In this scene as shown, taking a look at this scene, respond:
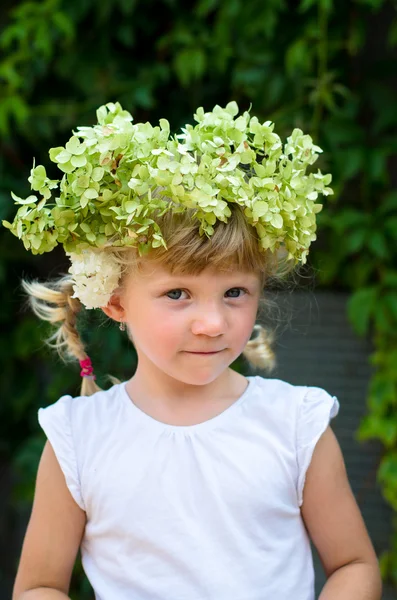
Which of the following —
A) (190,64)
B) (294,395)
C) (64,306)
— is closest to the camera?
(294,395)

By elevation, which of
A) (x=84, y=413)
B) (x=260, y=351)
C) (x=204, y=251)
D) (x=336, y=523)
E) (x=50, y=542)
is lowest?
(x=50, y=542)

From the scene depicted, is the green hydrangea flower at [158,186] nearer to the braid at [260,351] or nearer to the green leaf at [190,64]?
the braid at [260,351]

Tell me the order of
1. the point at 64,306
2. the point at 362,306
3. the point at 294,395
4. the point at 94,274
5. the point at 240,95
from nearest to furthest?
the point at 94,274, the point at 294,395, the point at 64,306, the point at 362,306, the point at 240,95

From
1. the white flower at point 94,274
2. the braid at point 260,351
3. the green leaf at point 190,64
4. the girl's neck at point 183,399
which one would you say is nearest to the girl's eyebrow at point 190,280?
the white flower at point 94,274

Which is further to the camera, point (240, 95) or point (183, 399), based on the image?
point (240, 95)

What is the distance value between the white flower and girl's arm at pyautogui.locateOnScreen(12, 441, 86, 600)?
1.08 ft

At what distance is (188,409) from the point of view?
161 cm

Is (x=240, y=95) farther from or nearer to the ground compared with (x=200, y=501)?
farther from the ground

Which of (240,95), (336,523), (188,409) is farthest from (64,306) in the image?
(240,95)

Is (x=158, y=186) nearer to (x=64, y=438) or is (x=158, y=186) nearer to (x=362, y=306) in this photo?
(x=64, y=438)

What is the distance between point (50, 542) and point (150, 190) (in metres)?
0.66

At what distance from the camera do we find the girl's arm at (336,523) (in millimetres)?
1549

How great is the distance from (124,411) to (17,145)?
1.77m

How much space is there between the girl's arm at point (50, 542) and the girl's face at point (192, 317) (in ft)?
1.01
